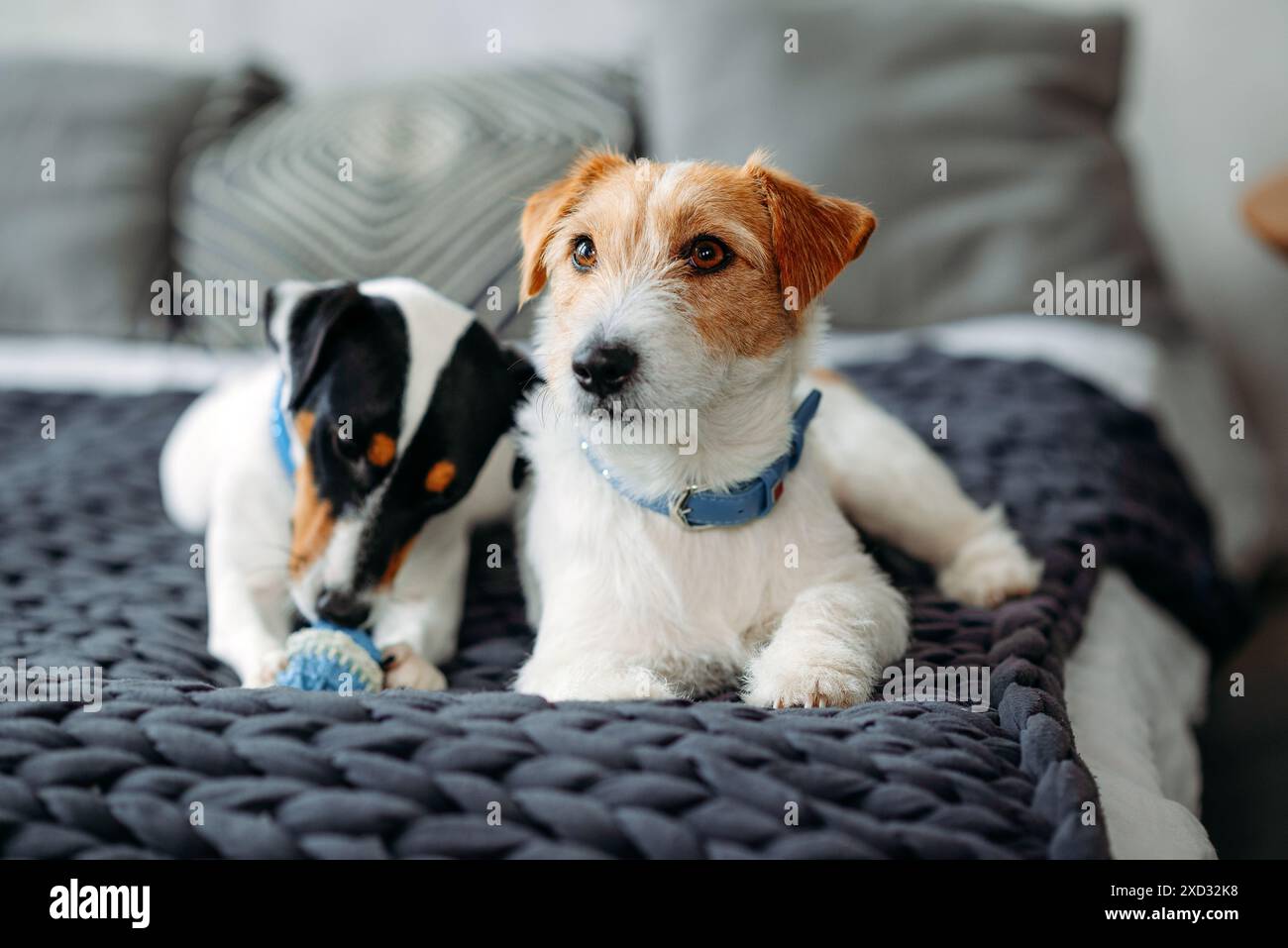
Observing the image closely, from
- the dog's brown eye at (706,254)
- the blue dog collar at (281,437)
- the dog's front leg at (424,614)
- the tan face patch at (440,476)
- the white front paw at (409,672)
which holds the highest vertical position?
the dog's brown eye at (706,254)

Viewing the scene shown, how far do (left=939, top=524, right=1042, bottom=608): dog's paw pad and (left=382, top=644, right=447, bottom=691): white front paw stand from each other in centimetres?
80

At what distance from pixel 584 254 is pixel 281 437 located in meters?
0.59

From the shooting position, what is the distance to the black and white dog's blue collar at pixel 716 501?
56.9 inches

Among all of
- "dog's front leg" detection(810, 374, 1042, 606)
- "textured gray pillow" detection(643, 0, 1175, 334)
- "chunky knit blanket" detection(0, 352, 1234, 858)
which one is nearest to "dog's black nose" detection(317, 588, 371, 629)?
"chunky knit blanket" detection(0, 352, 1234, 858)

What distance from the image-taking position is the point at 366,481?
149 centimetres

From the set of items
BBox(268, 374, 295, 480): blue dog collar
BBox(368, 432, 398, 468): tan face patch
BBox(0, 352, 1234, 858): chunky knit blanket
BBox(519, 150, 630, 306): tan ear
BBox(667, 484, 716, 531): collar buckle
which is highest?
BBox(519, 150, 630, 306): tan ear

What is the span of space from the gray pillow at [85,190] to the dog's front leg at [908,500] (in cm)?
205

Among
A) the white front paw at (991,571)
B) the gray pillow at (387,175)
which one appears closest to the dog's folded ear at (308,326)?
the gray pillow at (387,175)

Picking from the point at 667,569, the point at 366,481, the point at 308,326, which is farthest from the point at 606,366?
Result: the point at 308,326

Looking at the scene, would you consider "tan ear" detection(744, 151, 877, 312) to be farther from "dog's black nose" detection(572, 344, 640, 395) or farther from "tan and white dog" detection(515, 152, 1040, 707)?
"dog's black nose" detection(572, 344, 640, 395)

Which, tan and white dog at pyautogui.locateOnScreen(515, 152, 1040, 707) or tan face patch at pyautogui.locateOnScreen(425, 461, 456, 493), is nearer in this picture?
tan and white dog at pyautogui.locateOnScreen(515, 152, 1040, 707)

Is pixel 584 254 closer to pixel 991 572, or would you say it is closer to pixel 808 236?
pixel 808 236

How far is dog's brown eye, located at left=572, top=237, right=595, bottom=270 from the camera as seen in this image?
1.47 meters

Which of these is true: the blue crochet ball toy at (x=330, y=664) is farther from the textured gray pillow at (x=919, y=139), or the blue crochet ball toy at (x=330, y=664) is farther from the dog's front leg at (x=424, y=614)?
the textured gray pillow at (x=919, y=139)
